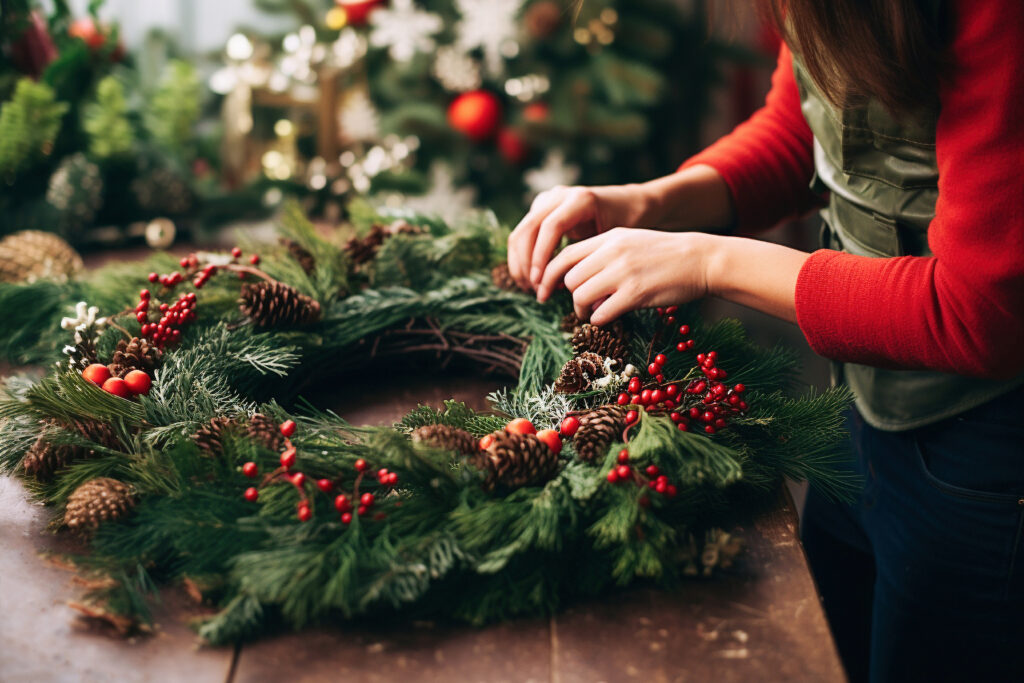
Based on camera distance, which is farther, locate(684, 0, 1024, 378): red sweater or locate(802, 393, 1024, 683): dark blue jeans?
locate(802, 393, 1024, 683): dark blue jeans

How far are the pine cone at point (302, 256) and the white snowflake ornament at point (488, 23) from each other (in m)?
1.32

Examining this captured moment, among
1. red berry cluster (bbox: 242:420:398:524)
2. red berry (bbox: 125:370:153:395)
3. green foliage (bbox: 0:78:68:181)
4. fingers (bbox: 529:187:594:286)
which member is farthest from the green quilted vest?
green foliage (bbox: 0:78:68:181)

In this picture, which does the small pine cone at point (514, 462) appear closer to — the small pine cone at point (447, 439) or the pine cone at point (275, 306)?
the small pine cone at point (447, 439)

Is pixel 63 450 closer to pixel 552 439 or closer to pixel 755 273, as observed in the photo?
pixel 552 439

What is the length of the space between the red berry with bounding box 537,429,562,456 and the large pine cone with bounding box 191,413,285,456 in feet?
0.70

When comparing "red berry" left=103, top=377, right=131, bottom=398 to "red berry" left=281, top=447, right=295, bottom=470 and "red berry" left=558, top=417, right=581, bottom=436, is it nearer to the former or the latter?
"red berry" left=281, top=447, right=295, bottom=470

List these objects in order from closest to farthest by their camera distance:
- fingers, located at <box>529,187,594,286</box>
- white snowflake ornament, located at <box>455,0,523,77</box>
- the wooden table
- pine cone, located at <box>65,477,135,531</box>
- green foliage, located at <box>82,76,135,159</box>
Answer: the wooden table
pine cone, located at <box>65,477,135,531</box>
fingers, located at <box>529,187,594,286</box>
green foliage, located at <box>82,76,135,159</box>
white snowflake ornament, located at <box>455,0,523,77</box>

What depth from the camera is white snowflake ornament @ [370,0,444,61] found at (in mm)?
2189

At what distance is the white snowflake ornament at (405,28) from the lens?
86.2 inches

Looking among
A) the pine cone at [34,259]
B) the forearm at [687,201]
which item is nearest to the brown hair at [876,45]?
the forearm at [687,201]

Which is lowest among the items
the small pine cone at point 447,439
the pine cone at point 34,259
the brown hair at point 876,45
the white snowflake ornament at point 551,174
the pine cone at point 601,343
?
the white snowflake ornament at point 551,174

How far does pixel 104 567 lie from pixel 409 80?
1.89 metres

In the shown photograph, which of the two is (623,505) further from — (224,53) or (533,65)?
(224,53)

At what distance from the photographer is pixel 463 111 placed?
7.38 ft
